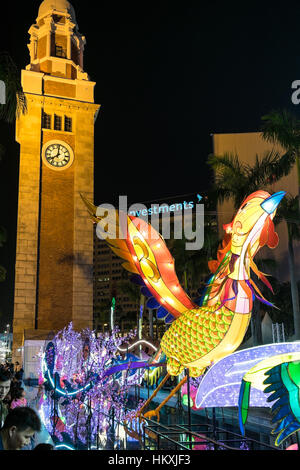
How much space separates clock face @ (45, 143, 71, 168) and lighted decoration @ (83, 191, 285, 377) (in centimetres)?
2377

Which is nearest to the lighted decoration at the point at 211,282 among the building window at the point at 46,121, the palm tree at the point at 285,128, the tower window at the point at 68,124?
the palm tree at the point at 285,128

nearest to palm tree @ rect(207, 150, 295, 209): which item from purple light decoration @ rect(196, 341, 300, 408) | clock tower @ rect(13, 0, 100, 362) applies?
purple light decoration @ rect(196, 341, 300, 408)

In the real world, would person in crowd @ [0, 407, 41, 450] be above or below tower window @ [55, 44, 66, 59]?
below

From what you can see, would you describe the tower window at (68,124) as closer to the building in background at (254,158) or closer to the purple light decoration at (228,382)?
the building in background at (254,158)

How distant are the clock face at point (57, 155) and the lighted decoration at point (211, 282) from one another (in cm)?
2377

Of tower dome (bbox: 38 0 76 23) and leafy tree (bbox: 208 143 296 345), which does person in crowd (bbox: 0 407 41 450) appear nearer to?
leafy tree (bbox: 208 143 296 345)

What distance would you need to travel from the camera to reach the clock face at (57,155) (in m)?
33.1

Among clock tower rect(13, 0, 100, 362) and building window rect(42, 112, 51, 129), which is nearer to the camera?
clock tower rect(13, 0, 100, 362)

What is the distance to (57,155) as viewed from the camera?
110ft

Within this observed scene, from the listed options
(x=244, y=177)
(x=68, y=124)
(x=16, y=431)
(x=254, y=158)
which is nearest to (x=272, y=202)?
(x=16, y=431)

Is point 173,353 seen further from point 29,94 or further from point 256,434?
point 29,94

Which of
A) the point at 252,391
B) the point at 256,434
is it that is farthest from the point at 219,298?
the point at 256,434

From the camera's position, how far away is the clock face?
33125mm

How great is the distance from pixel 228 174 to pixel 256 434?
10040 millimetres
